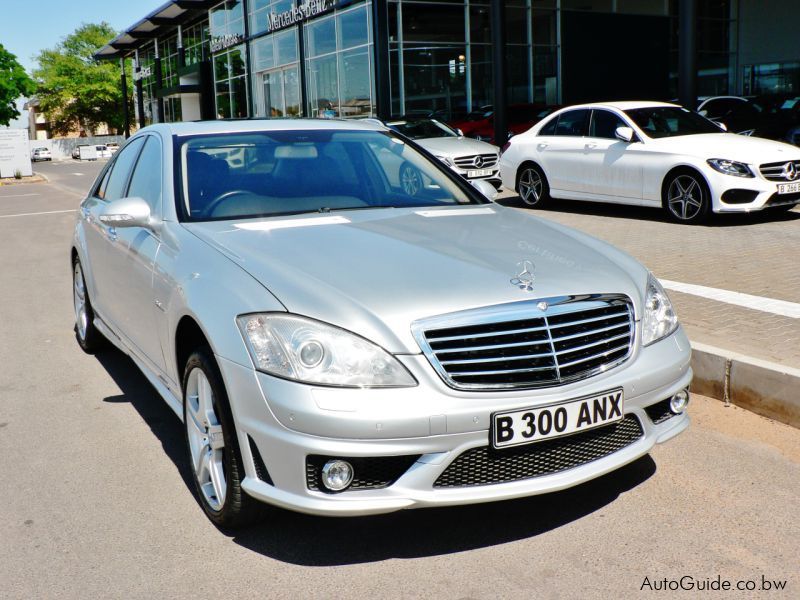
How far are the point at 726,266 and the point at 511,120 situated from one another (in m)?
16.8

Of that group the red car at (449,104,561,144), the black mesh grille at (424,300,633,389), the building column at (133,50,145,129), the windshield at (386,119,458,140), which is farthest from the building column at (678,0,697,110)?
the building column at (133,50,145,129)

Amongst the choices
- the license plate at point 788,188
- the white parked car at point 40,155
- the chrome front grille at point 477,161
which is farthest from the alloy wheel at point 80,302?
the white parked car at point 40,155

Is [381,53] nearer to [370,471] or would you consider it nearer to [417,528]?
[417,528]

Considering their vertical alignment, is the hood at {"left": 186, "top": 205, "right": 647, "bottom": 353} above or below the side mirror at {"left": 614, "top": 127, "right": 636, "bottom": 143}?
below

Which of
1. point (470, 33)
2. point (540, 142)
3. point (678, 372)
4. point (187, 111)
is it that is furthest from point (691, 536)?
point (187, 111)

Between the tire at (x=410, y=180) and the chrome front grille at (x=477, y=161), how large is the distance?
10.5 m

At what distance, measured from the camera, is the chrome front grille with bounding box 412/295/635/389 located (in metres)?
2.89

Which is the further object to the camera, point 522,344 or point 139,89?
point 139,89

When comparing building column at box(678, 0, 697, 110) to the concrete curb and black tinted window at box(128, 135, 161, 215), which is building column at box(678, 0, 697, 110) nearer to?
the concrete curb

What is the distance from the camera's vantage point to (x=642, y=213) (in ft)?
39.7

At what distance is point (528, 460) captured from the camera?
300 centimetres

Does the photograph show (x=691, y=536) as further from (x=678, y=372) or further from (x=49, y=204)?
(x=49, y=204)

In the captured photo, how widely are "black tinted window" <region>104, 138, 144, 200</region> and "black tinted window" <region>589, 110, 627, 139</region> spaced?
7.99 m

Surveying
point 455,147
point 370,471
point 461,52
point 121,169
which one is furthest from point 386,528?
point 461,52
